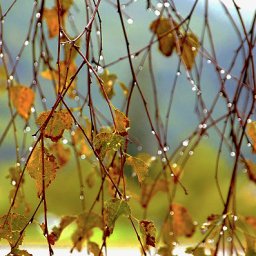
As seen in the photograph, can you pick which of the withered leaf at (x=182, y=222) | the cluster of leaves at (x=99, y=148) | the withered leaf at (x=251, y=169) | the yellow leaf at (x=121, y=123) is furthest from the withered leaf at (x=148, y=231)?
the withered leaf at (x=182, y=222)

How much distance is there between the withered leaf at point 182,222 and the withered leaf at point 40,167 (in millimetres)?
614

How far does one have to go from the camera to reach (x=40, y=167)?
821 millimetres

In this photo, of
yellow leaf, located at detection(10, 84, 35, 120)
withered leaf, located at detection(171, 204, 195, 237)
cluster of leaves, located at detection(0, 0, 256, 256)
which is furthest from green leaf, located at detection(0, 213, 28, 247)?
withered leaf, located at detection(171, 204, 195, 237)

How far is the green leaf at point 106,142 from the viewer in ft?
2.58

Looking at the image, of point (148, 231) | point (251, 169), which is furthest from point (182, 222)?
point (148, 231)

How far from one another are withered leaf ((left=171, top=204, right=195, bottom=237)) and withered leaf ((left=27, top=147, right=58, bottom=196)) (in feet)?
2.01

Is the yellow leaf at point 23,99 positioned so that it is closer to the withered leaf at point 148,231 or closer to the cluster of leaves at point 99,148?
the cluster of leaves at point 99,148

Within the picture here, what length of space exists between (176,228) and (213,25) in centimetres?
549

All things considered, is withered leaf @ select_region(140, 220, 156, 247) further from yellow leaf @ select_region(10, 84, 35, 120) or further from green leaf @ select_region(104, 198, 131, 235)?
yellow leaf @ select_region(10, 84, 35, 120)

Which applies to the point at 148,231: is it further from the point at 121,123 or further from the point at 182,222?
the point at 182,222

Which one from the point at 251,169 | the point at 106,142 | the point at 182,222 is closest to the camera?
the point at 106,142

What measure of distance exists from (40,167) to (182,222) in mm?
654

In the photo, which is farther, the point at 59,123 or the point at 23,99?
the point at 23,99

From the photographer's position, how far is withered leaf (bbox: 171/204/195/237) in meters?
1.41
